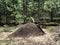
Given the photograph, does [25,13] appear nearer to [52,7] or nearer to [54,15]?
[52,7]

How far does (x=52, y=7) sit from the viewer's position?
73.6ft

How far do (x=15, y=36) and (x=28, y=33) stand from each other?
1.01m

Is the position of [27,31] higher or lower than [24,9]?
higher

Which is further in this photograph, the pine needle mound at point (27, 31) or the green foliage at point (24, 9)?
the green foliage at point (24, 9)

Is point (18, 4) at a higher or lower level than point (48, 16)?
higher

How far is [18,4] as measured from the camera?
805 inches

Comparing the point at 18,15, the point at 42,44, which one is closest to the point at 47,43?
the point at 42,44

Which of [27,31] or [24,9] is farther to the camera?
[24,9]

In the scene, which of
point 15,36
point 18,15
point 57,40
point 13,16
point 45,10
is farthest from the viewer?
point 45,10

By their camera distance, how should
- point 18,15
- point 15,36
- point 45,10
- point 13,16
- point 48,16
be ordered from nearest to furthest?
1. point 15,36
2. point 18,15
3. point 13,16
4. point 45,10
5. point 48,16

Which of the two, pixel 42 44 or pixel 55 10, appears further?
pixel 55 10

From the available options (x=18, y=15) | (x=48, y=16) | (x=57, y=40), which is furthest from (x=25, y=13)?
(x=57, y=40)

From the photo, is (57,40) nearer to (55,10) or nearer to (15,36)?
(15,36)

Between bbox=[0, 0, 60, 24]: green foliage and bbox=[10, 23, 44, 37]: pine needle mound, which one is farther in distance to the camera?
bbox=[0, 0, 60, 24]: green foliage
